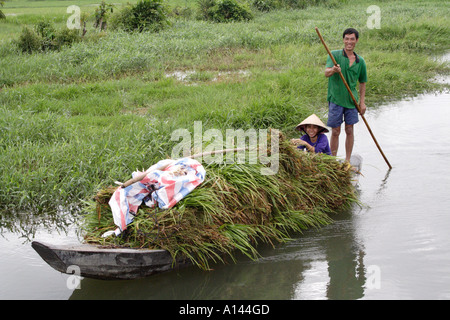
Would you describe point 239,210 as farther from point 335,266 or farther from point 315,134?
point 315,134

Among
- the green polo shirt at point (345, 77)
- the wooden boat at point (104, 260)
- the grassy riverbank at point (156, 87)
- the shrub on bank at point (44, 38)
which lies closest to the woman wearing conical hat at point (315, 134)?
the green polo shirt at point (345, 77)

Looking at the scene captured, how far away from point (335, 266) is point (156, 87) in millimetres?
5806

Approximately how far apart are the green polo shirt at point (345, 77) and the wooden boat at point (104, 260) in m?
3.33

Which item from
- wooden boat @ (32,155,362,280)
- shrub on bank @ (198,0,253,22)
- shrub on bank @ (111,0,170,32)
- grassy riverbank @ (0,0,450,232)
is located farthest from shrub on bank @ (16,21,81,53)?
wooden boat @ (32,155,362,280)

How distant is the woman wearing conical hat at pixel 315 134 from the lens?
6.33 metres

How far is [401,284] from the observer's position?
15.9ft

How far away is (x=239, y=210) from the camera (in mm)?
5168

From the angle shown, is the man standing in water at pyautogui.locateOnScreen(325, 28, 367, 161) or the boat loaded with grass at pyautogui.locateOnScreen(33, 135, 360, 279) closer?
the boat loaded with grass at pyautogui.locateOnScreen(33, 135, 360, 279)

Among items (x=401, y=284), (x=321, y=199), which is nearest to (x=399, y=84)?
(x=321, y=199)

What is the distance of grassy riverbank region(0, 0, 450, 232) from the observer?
6512 millimetres

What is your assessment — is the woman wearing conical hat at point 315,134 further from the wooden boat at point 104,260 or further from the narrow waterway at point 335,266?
the wooden boat at point 104,260

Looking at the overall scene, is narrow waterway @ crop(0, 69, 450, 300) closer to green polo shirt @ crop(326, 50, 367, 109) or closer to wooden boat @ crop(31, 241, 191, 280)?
wooden boat @ crop(31, 241, 191, 280)

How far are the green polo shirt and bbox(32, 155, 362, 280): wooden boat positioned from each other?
333 centimetres
